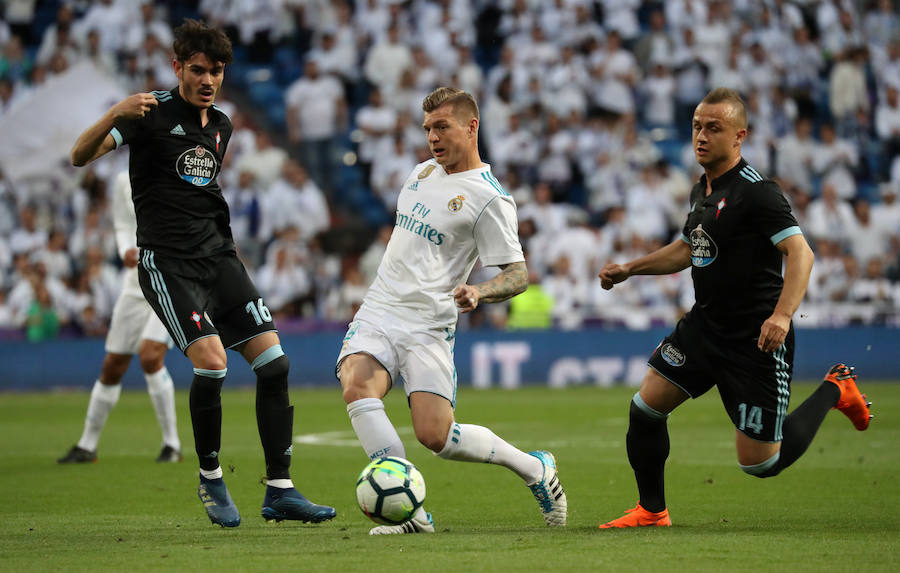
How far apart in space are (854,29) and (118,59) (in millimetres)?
15049

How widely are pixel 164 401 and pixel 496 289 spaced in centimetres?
534

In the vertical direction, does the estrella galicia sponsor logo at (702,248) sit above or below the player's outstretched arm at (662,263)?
above

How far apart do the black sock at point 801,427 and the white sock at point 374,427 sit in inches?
82.5

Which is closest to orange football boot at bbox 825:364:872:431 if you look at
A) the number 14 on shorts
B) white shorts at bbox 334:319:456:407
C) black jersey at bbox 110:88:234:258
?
the number 14 on shorts

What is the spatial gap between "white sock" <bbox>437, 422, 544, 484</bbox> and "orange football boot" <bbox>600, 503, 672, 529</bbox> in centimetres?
51

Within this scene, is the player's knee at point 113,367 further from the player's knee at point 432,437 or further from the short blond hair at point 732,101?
the short blond hair at point 732,101

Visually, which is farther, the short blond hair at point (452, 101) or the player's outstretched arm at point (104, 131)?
the short blond hair at point (452, 101)

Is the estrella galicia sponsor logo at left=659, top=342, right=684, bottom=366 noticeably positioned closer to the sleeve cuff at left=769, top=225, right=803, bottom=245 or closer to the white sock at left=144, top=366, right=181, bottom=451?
the sleeve cuff at left=769, top=225, right=803, bottom=245

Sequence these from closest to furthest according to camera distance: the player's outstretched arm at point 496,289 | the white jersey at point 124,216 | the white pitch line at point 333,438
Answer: the player's outstretched arm at point 496,289, the white jersey at point 124,216, the white pitch line at point 333,438

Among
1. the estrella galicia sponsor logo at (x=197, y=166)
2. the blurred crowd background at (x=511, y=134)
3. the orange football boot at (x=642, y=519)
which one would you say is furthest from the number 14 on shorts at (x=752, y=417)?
the blurred crowd background at (x=511, y=134)

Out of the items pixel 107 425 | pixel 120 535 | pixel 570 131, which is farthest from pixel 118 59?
pixel 120 535

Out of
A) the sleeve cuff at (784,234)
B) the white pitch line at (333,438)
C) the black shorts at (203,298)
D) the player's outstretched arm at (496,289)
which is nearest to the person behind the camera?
the player's outstretched arm at (496,289)

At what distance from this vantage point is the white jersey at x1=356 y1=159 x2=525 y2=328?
22.9 ft

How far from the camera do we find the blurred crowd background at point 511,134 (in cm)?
2112
